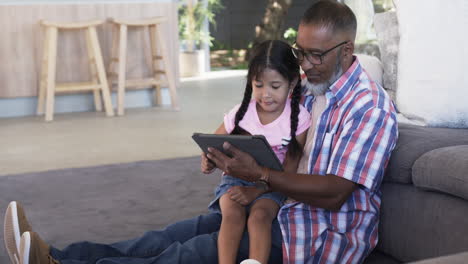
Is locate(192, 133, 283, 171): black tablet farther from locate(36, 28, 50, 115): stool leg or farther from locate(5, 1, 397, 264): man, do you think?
locate(36, 28, 50, 115): stool leg

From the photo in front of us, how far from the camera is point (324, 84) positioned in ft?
5.91

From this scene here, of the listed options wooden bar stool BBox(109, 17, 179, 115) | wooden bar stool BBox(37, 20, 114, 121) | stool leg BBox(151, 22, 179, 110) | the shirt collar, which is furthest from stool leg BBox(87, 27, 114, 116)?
the shirt collar

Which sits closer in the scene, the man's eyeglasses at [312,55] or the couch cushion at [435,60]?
the man's eyeglasses at [312,55]

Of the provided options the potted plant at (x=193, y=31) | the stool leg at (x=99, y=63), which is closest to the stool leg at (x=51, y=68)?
the stool leg at (x=99, y=63)

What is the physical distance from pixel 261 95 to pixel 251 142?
0.85 ft

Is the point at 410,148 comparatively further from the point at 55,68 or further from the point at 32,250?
the point at 55,68

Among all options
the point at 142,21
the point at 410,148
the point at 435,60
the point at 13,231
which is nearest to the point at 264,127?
the point at 410,148

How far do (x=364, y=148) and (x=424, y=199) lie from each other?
0.23 metres

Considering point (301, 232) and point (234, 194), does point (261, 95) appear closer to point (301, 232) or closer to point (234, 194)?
point (234, 194)

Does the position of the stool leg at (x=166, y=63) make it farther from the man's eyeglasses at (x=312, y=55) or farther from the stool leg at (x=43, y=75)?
the man's eyeglasses at (x=312, y=55)

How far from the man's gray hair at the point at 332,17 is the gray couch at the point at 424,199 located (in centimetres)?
36

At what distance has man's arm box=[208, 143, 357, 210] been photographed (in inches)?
64.8

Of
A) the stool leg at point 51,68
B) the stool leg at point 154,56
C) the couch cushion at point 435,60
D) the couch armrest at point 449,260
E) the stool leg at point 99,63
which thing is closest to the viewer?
the couch armrest at point 449,260

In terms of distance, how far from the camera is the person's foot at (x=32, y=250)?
5.48 ft
